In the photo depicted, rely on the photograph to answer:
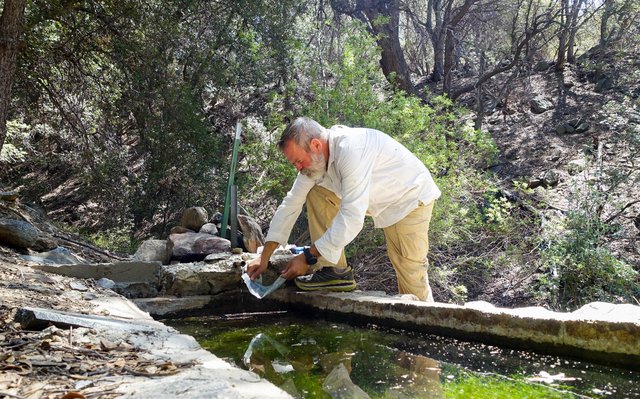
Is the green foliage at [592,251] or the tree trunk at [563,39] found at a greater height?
the tree trunk at [563,39]

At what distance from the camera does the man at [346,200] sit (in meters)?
3.76

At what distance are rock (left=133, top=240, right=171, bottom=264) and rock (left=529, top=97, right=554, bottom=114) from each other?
34.9 feet

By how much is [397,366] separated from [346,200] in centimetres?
118

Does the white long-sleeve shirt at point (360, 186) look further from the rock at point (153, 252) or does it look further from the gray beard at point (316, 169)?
the rock at point (153, 252)

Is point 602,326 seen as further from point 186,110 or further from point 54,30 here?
point 186,110

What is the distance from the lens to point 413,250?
4.40 m

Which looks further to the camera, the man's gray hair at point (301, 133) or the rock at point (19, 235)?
the rock at point (19, 235)

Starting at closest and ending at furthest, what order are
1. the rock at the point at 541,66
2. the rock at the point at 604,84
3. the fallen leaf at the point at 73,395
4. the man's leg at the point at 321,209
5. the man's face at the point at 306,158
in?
the fallen leaf at the point at 73,395, the man's face at the point at 306,158, the man's leg at the point at 321,209, the rock at the point at 604,84, the rock at the point at 541,66

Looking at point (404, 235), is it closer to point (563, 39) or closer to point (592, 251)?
point (592, 251)

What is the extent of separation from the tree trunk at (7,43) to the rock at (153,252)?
1.91 m

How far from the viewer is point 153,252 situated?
20.8ft

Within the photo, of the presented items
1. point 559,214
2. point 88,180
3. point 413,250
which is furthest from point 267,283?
point 88,180

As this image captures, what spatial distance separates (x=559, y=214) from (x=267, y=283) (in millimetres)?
5956

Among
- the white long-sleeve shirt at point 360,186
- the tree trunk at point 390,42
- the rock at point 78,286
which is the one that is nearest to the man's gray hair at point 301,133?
the white long-sleeve shirt at point 360,186
